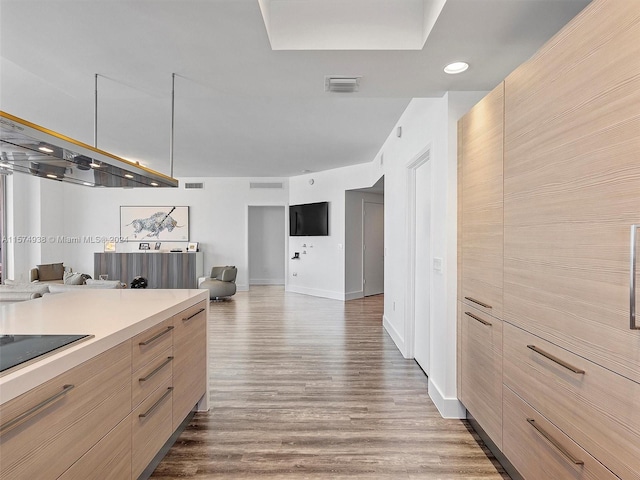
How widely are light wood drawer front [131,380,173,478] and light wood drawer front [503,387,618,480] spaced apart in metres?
1.81

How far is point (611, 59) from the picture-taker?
3.65 ft

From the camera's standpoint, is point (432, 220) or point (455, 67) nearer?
point (455, 67)

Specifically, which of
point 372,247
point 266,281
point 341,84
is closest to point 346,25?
point 341,84

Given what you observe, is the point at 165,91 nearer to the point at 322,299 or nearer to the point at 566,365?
the point at 566,365

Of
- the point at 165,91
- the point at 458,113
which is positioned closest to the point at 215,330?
the point at 165,91

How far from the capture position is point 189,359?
2.27m

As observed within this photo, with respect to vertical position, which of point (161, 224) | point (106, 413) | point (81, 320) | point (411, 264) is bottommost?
point (106, 413)

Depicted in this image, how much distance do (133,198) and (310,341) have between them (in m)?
6.81

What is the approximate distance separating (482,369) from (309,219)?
615 centimetres

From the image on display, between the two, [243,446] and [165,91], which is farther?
[165,91]

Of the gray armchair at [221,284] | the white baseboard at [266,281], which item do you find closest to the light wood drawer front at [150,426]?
the gray armchair at [221,284]

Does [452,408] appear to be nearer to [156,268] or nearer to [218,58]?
A: [218,58]

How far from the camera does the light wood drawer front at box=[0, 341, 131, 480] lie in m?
0.96

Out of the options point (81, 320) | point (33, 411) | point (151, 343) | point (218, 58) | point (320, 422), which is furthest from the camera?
point (320, 422)
